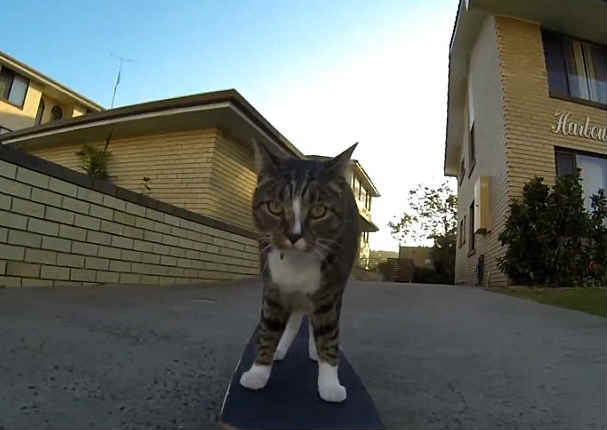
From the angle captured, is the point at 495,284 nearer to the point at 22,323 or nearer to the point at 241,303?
the point at 241,303

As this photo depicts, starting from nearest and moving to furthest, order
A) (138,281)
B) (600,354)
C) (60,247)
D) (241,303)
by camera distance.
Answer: (600,354) → (60,247) → (241,303) → (138,281)

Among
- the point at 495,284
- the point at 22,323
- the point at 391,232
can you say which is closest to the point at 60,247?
the point at 22,323

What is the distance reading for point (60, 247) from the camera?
4.40m

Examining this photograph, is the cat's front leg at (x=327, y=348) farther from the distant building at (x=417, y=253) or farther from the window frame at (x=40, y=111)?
the window frame at (x=40, y=111)

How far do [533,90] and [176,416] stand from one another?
391 inches

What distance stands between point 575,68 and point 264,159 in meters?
11.0

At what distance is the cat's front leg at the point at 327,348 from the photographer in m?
1.41

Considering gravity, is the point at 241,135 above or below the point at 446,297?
above

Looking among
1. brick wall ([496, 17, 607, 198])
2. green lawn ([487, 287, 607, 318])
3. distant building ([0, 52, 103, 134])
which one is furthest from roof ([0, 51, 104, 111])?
green lawn ([487, 287, 607, 318])

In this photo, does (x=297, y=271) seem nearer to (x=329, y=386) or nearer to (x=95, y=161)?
(x=329, y=386)

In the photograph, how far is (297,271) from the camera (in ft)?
4.54

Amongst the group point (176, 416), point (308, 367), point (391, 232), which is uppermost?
point (391, 232)

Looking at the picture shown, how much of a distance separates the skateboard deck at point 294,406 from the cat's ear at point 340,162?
918 mm

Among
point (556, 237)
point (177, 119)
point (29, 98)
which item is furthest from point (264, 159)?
point (29, 98)
